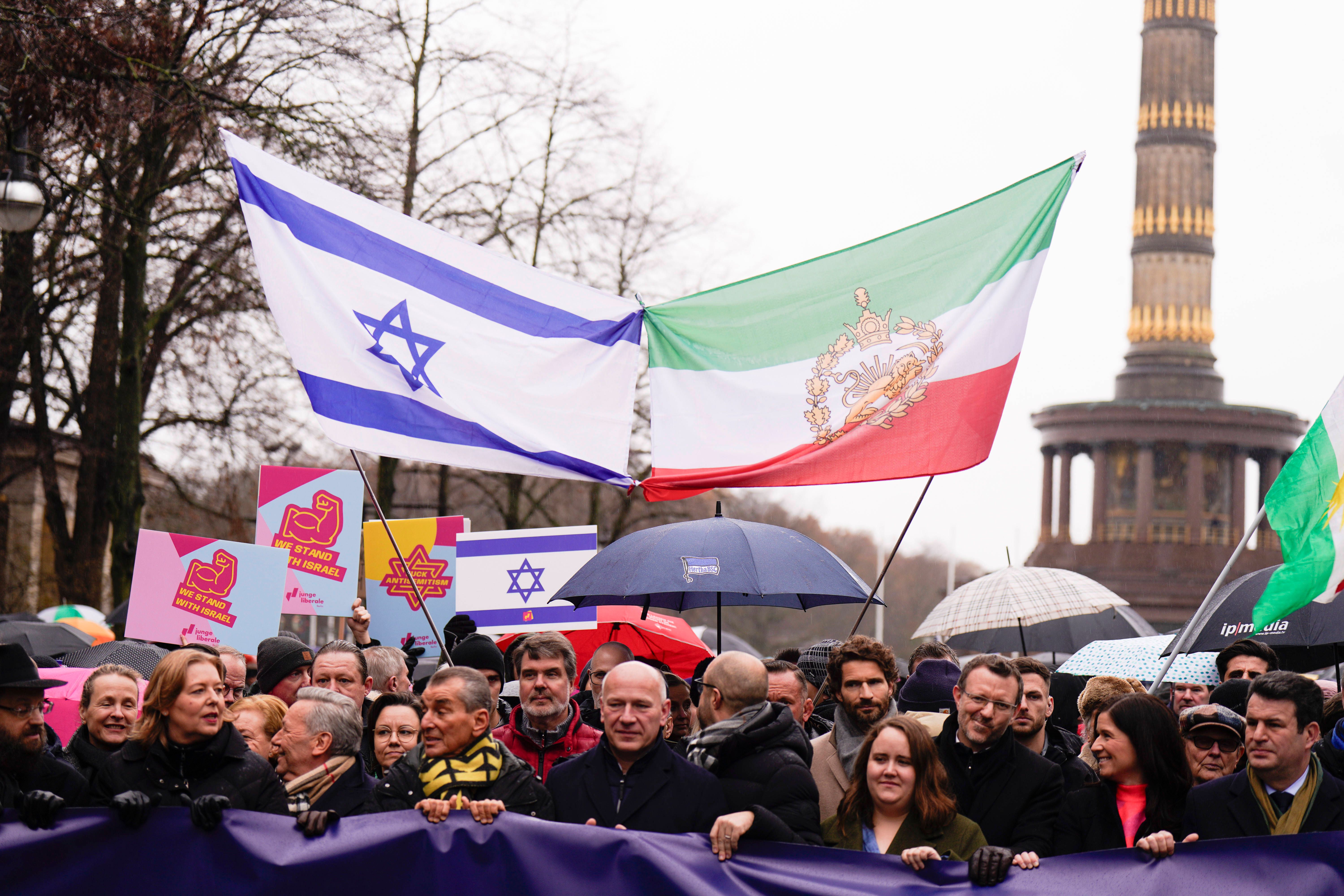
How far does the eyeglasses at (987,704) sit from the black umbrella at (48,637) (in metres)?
8.85

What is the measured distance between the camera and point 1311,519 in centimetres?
634

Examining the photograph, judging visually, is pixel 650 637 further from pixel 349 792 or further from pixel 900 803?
pixel 900 803

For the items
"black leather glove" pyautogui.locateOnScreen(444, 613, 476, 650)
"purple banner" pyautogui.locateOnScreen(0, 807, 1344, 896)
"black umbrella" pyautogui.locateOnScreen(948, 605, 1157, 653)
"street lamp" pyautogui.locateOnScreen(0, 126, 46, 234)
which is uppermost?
"street lamp" pyautogui.locateOnScreen(0, 126, 46, 234)

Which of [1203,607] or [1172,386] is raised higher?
[1172,386]

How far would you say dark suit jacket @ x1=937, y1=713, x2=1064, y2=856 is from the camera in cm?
558

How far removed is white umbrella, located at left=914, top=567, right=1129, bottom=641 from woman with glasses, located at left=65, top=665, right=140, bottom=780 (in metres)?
5.79

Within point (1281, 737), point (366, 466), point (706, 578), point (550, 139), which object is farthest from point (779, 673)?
point (366, 466)

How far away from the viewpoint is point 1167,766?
17.8 ft

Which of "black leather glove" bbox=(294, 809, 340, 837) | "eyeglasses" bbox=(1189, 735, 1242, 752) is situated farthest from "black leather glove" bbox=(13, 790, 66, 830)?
"eyeglasses" bbox=(1189, 735, 1242, 752)

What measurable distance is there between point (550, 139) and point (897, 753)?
20.7 metres

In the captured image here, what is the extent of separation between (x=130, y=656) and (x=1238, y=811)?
7.64 m

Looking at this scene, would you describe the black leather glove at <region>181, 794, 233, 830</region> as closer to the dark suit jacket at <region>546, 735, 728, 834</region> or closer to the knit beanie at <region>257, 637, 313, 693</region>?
the dark suit jacket at <region>546, 735, 728, 834</region>

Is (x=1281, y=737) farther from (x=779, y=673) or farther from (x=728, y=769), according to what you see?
(x=779, y=673)

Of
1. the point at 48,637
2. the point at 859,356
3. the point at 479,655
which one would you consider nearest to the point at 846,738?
the point at 859,356
